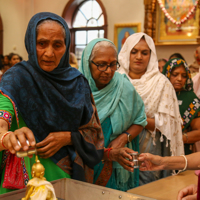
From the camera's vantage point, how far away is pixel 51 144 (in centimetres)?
136

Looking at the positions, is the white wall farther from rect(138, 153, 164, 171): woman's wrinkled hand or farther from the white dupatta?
rect(138, 153, 164, 171): woman's wrinkled hand

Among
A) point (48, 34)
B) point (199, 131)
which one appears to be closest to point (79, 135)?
point (48, 34)

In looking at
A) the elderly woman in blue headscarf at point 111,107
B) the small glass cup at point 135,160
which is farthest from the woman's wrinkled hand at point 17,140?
the elderly woman in blue headscarf at point 111,107

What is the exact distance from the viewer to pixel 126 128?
2074 millimetres

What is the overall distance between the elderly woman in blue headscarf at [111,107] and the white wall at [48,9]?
5349mm

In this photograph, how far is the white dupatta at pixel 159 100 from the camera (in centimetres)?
250

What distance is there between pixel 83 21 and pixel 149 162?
304 inches

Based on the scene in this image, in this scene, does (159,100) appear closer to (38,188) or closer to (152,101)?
(152,101)

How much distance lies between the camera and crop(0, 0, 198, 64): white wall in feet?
24.0

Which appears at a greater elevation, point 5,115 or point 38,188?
point 5,115

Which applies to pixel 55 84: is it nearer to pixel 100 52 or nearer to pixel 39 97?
pixel 39 97

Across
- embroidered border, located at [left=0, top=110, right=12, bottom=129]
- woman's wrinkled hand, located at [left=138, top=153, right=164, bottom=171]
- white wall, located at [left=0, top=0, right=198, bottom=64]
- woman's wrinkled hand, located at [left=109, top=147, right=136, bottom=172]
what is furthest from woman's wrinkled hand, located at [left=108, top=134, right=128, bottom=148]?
white wall, located at [left=0, top=0, right=198, bottom=64]

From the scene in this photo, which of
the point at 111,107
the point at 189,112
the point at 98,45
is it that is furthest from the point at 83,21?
the point at 111,107

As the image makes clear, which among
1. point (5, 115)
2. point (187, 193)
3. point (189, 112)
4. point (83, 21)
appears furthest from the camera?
point (83, 21)
